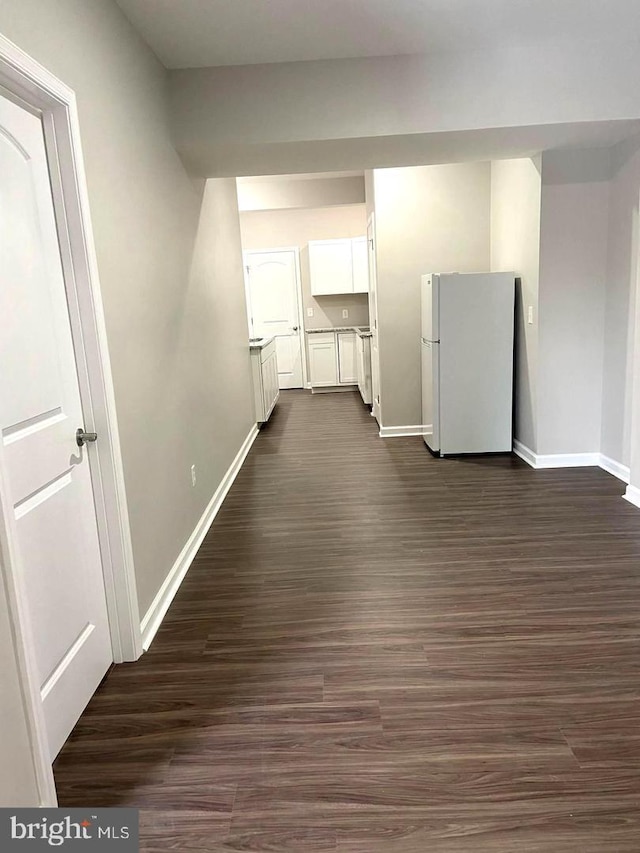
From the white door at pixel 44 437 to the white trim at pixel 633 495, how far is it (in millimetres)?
3106

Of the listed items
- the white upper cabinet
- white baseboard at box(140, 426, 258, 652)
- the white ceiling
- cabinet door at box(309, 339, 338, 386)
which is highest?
the white ceiling

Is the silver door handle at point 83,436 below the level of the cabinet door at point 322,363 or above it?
above

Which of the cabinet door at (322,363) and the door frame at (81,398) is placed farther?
the cabinet door at (322,363)

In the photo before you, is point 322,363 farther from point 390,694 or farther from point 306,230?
point 390,694

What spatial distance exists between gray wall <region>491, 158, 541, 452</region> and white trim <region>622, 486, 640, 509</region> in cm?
87

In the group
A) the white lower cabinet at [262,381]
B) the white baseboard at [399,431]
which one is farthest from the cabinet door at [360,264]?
the white baseboard at [399,431]

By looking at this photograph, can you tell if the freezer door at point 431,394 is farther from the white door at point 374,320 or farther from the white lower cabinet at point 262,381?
the white lower cabinet at point 262,381

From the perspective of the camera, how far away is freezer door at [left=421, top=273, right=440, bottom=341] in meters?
4.63

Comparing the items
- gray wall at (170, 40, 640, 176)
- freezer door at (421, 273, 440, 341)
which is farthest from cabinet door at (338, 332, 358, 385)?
gray wall at (170, 40, 640, 176)

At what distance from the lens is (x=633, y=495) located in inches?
142

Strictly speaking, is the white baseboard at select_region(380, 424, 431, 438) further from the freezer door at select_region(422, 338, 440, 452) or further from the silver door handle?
the silver door handle

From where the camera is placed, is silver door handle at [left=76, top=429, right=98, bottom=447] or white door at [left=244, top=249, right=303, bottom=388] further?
white door at [left=244, top=249, right=303, bottom=388]

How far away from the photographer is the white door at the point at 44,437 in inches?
Answer: 64.6

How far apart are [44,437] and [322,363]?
7196 mm
